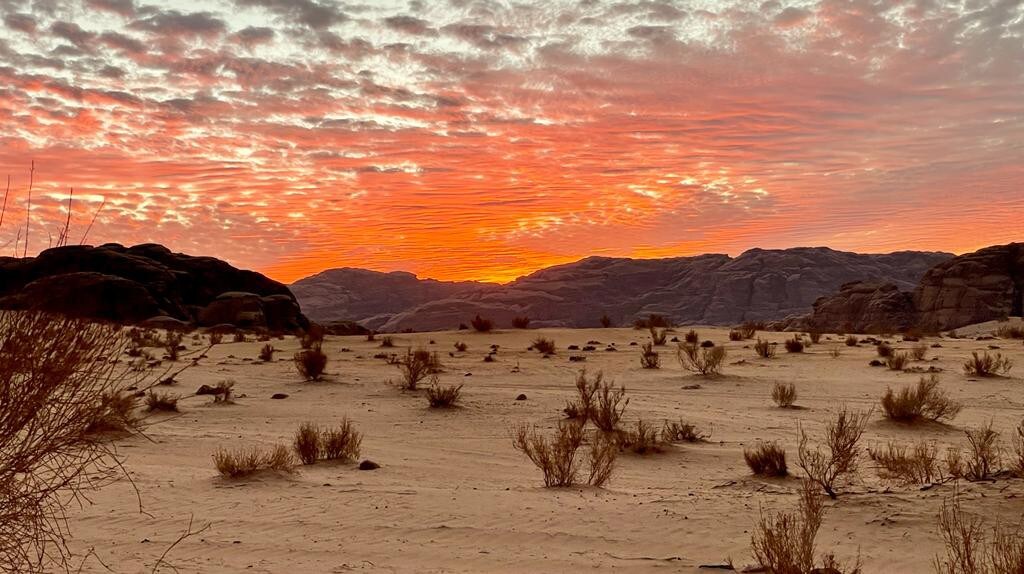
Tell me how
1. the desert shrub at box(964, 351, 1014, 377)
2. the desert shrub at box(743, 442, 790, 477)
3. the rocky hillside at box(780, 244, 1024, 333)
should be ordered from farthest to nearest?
1. the rocky hillside at box(780, 244, 1024, 333)
2. the desert shrub at box(964, 351, 1014, 377)
3. the desert shrub at box(743, 442, 790, 477)

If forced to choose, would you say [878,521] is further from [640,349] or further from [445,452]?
[640,349]

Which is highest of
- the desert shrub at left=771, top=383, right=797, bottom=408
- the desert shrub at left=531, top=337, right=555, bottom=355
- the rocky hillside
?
the rocky hillside

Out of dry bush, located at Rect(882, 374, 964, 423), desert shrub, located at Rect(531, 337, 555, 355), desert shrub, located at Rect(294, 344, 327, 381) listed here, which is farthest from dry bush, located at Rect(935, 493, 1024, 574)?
desert shrub, located at Rect(531, 337, 555, 355)

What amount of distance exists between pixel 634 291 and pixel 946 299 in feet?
287

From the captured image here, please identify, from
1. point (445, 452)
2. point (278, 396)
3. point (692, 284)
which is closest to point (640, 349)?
point (278, 396)

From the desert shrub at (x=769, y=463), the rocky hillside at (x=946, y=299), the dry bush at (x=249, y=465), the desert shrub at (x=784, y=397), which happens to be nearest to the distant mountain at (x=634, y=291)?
the rocky hillside at (x=946, y=299)

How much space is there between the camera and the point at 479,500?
22.8ft

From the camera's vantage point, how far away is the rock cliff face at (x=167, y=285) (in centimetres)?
4547

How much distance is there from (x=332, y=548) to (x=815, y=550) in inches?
135

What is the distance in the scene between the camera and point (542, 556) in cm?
540

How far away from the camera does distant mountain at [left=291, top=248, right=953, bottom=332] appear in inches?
5069

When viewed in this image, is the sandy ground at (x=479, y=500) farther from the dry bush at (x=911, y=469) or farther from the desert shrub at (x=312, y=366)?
the desert shrub at (x=312, y=366)

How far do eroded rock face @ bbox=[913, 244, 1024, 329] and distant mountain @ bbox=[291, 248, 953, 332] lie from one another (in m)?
51.1

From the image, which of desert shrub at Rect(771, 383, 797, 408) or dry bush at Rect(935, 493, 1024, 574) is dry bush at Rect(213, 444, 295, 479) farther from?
desert shrub at Rect(771, 383, 797, 408)
